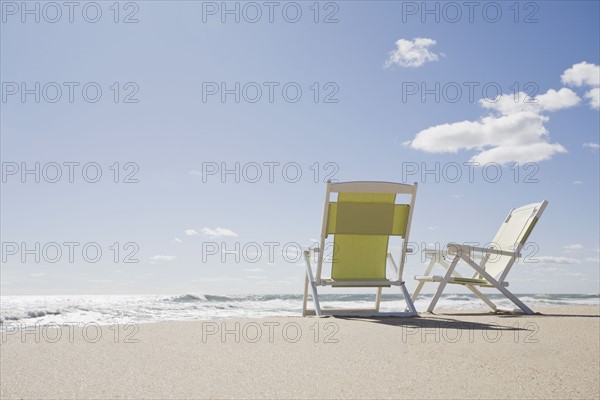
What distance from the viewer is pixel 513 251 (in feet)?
21.6

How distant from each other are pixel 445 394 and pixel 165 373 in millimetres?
1272

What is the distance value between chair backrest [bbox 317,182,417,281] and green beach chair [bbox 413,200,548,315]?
79 cm

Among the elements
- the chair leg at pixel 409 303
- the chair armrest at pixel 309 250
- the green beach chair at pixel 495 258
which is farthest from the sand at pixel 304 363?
the green beach chair at pixel 495 258

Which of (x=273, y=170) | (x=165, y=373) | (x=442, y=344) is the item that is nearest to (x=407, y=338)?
(x=442, y=344)

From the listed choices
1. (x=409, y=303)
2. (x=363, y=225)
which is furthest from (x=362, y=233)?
(x=409, y=303)

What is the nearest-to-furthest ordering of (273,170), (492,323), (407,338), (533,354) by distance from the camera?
(533,354) < (407,338) < (492,323) < (273,170)

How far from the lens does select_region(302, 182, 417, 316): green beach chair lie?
563 centimetres

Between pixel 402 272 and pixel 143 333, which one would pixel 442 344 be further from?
pixel 402 272

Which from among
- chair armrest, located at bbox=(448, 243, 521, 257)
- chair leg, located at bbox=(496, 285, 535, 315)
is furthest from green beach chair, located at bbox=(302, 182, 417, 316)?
chair leg, located at bbox=(496, 285, 535, 315)

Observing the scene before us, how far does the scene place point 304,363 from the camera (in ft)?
9.26

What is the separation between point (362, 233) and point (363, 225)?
84 mm

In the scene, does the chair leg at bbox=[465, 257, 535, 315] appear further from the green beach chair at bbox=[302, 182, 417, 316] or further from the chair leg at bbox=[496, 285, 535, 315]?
the green beach chair at bbox=[302, 182, 417, 316]

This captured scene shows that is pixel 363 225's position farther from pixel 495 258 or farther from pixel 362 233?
pixel 495 258

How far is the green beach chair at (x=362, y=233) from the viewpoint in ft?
18.5
